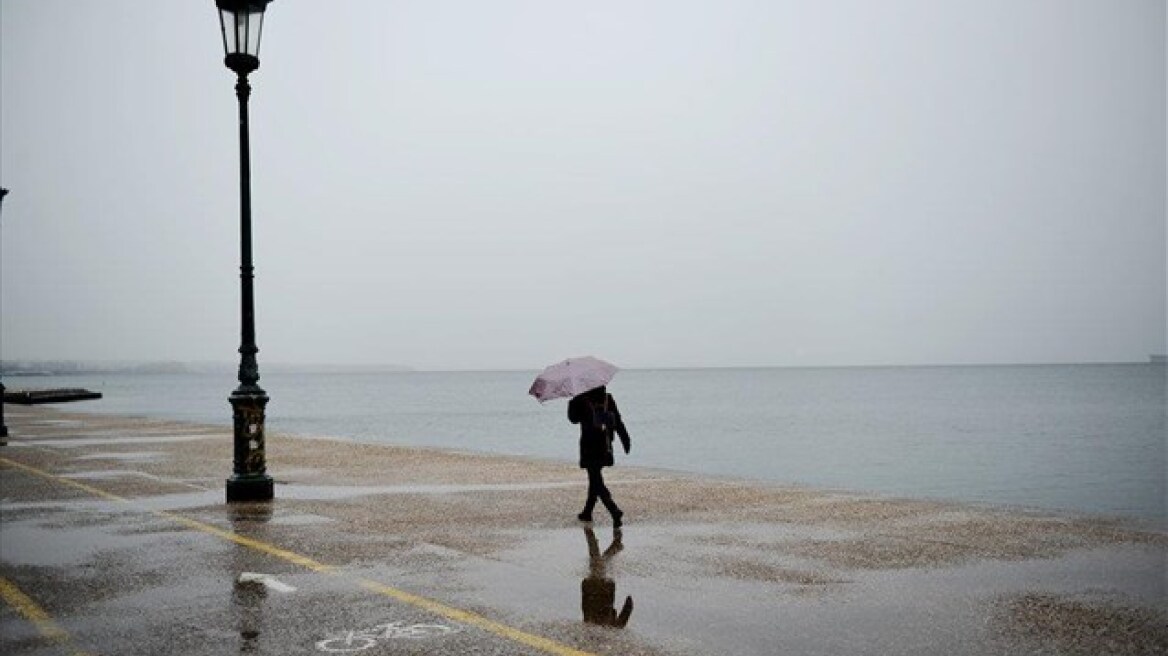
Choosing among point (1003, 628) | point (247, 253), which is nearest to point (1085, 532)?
point (1003, 628)

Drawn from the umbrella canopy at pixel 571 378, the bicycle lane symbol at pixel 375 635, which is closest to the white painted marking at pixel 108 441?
the umbrella canopy at pixel 571 378

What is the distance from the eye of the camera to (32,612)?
24.0 ft

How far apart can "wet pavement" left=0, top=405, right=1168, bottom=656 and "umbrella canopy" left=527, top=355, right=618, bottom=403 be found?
62.3 inches

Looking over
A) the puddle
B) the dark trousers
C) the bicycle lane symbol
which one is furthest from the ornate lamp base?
the bicycle lane symbol

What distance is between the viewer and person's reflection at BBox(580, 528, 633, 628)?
7.08 meters

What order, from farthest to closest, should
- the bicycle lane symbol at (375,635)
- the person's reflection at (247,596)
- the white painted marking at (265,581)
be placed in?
the white painted marking at (265,581)
the person's reflection at (247,596)
the bicycle lane symbol at (375,635)

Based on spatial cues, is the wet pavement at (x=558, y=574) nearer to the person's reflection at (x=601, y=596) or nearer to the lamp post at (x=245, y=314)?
the person's reflection at (x=601, y=596)

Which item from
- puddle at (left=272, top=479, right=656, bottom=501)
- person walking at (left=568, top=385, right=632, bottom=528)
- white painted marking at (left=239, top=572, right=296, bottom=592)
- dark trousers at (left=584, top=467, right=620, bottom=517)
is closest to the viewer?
white painted marking at (left=239, top=572, right=296, bottom=592)

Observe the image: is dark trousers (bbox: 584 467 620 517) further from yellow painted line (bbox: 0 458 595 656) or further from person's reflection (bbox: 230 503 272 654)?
person's reflection (bbox: 230 503 272 654)

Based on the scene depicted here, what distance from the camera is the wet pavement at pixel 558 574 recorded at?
658 centimetres

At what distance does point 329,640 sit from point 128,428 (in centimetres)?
2874

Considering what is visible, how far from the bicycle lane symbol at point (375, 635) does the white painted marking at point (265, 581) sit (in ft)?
5.00

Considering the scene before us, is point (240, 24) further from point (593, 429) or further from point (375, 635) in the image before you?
point (375, 635)

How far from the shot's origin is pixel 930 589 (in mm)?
8078
